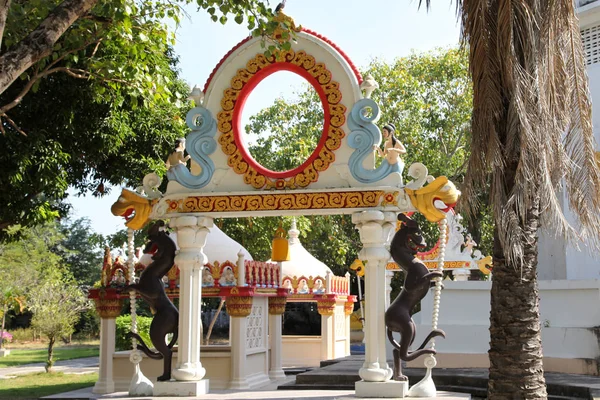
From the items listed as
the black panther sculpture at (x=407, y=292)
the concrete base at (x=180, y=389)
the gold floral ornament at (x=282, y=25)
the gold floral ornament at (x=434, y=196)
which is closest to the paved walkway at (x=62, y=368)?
the concrete base at (x=180, y=389)

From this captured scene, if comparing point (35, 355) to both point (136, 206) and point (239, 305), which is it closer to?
point (239, 305)

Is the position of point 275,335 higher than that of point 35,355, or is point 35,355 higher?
point 275,335

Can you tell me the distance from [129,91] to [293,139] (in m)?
15.4

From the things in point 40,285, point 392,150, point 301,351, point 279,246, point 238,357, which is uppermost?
point 392,150

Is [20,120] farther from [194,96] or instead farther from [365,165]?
[365,165]

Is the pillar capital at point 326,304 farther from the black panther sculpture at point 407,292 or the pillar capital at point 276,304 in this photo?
the black panther sculpture at point 407,292

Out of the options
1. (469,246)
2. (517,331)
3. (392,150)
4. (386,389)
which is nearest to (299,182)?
(392,150)

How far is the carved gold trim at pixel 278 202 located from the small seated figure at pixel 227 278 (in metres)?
3.08

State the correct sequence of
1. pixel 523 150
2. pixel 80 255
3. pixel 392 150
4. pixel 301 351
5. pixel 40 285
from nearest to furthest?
pixel 523 150 → pixel 392 150 → pixel 301 351 → pixel 40 285 → pixel 80 255

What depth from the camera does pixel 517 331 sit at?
25.2ft

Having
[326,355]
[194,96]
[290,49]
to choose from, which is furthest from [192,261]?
[326,355]

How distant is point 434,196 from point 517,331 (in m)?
1.93

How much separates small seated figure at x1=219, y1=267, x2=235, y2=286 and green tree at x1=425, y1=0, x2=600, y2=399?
220 inches

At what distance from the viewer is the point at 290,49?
A: 9.66m
